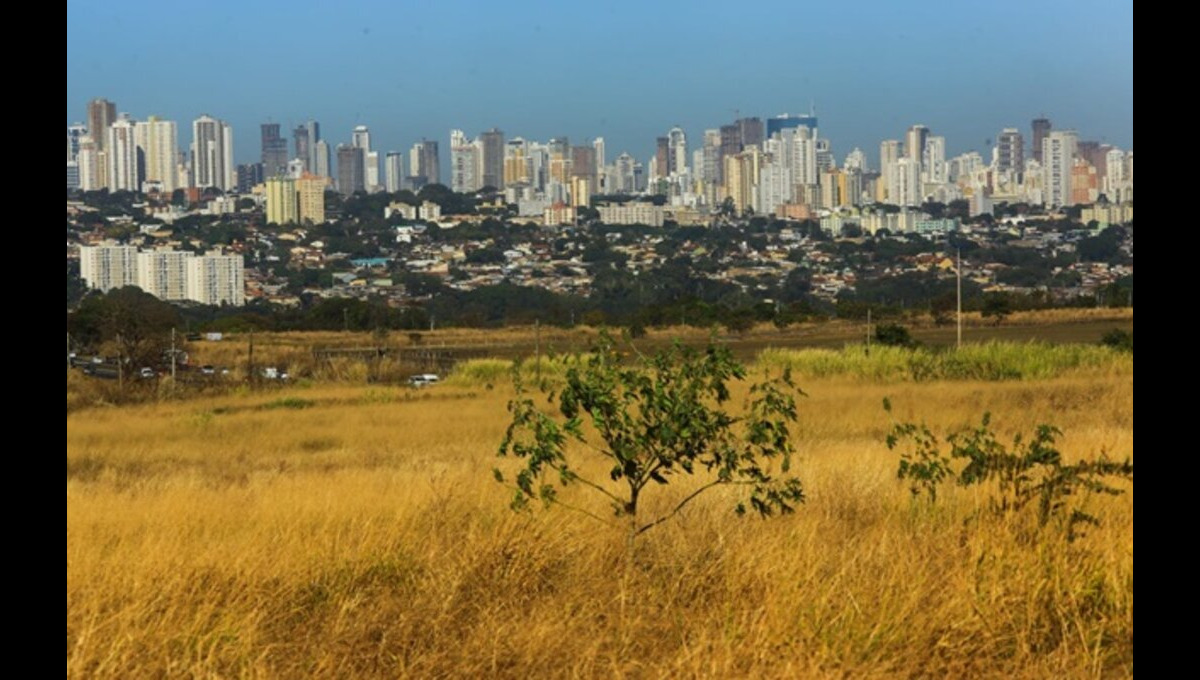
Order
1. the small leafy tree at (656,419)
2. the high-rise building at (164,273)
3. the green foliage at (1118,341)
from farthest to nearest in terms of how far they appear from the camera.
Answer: the high-rise building at (164,273) → the green foliage at (1118,341) → the small leafy tree at (656,419)

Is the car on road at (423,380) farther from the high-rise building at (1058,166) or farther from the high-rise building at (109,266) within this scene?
the high-rise building at (1058,166)

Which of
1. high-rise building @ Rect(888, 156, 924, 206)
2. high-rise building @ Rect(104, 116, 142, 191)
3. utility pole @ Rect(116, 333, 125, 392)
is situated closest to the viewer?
utility pole @ Rect(116, 333, 125, 392)

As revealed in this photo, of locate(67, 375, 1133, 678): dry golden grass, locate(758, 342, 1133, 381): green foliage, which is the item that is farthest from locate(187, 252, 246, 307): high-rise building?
locate(67, 375, 1133, 678): dry golden grass

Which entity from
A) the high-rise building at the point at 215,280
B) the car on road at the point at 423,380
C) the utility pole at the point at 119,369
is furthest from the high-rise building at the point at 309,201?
the utility pole at the point at 119,369

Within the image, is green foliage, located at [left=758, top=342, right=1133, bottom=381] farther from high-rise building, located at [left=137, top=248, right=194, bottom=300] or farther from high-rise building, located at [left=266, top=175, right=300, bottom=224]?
high-rise building, located at [left=266, top=175, right=300, bottom=224]

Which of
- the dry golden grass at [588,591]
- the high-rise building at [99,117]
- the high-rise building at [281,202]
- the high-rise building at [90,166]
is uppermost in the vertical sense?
the high-rise building at [99,117]
